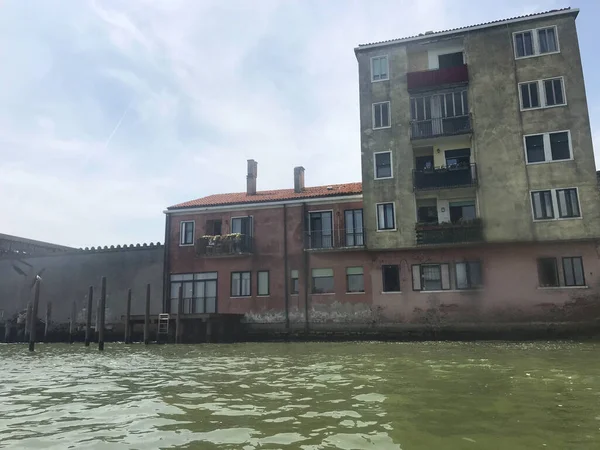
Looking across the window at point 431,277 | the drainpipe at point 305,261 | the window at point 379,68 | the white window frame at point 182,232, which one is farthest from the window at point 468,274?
the white window frame at point 182,232

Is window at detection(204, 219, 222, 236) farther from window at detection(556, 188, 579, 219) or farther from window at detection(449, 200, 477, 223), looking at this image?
window at detection(556, 188, 579, 219)

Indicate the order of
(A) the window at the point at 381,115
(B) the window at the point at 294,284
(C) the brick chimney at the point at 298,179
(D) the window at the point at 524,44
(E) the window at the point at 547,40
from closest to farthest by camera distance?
(E) the window at the point at 547,40 < (D) the window at the point at 524,44 < (A) the window at the point at 381,115 < (B) the window at the point at 294,284 < (C) the brick chimney at the point at 298,179

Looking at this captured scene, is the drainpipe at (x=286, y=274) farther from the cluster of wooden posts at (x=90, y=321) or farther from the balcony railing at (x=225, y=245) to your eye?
the cluster of wooden posts at (x=90, y=321)

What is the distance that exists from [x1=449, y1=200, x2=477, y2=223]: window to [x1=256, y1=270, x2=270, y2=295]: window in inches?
495

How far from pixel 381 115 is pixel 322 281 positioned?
1150 centimetres

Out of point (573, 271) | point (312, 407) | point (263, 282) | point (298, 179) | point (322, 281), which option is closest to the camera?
A: point (312, 407)

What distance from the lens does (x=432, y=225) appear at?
2845 cm

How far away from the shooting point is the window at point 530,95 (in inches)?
1105

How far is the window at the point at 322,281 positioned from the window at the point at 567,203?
13816 millimetres

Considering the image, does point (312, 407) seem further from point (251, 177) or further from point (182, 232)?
point (251, 177)

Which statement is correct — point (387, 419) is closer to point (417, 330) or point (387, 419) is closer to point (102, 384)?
point (102, 384)

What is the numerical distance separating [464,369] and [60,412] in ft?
32.3

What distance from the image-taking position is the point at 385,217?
2998cm

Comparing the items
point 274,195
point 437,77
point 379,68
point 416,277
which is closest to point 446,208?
point 416,277
